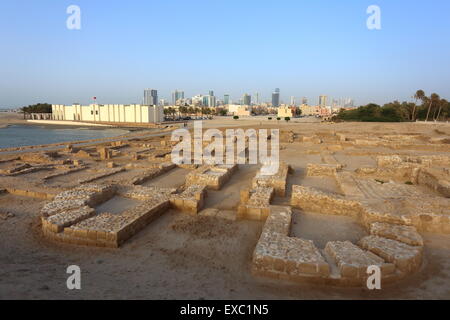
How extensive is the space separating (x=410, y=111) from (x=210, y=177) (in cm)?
5654

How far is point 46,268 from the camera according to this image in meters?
5.09

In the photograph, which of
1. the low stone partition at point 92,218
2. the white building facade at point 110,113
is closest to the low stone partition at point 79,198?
the low stone partition at point 92,218

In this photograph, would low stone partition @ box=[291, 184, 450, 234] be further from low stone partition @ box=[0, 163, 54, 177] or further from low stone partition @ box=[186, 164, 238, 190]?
low stone partition @ box=[0, 163, 54, 177]

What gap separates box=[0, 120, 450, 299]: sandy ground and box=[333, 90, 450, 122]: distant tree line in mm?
49408

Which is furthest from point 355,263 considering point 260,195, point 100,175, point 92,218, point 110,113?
point 110,113

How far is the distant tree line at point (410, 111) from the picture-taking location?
1938 inches

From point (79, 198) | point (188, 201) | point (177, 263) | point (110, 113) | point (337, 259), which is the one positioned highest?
point (110, 113)

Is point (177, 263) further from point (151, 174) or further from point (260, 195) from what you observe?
point (151, 174)

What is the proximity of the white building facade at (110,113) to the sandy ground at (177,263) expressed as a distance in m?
64.1

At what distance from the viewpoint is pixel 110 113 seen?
243 ft
